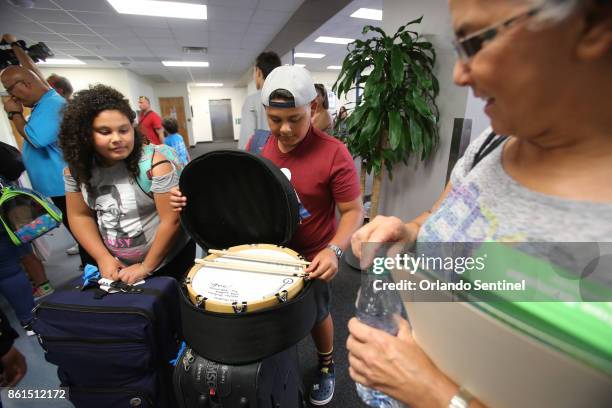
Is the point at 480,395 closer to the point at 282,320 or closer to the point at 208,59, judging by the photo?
the point at 282,320

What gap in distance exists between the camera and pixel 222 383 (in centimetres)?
83

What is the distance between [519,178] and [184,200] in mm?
1032

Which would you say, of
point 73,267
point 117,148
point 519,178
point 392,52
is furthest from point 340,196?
point 73,267

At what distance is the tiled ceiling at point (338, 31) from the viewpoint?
433 centimetres

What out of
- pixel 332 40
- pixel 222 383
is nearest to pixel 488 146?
pixel 222 383

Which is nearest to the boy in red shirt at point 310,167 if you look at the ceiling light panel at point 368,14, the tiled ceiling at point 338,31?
the tiled ceiling at point 338,31

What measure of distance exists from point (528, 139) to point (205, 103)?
56.1 ft

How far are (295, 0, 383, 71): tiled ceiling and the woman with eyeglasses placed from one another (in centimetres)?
447

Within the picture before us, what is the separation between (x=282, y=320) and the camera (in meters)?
0.78

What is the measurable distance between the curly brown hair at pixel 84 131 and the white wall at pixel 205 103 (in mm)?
15234

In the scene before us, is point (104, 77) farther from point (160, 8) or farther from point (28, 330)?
point (28, 330)

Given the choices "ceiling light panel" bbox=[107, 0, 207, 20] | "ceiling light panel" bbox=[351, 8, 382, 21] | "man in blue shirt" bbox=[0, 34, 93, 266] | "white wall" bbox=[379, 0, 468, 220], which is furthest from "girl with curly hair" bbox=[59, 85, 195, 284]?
"ceiling light panel" bbox=[351, 8, 382, 21]

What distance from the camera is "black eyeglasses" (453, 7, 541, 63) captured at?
14.4 inches

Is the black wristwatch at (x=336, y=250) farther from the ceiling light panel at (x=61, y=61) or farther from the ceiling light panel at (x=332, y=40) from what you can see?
the ceiling light panel at (x=61, y=61)
